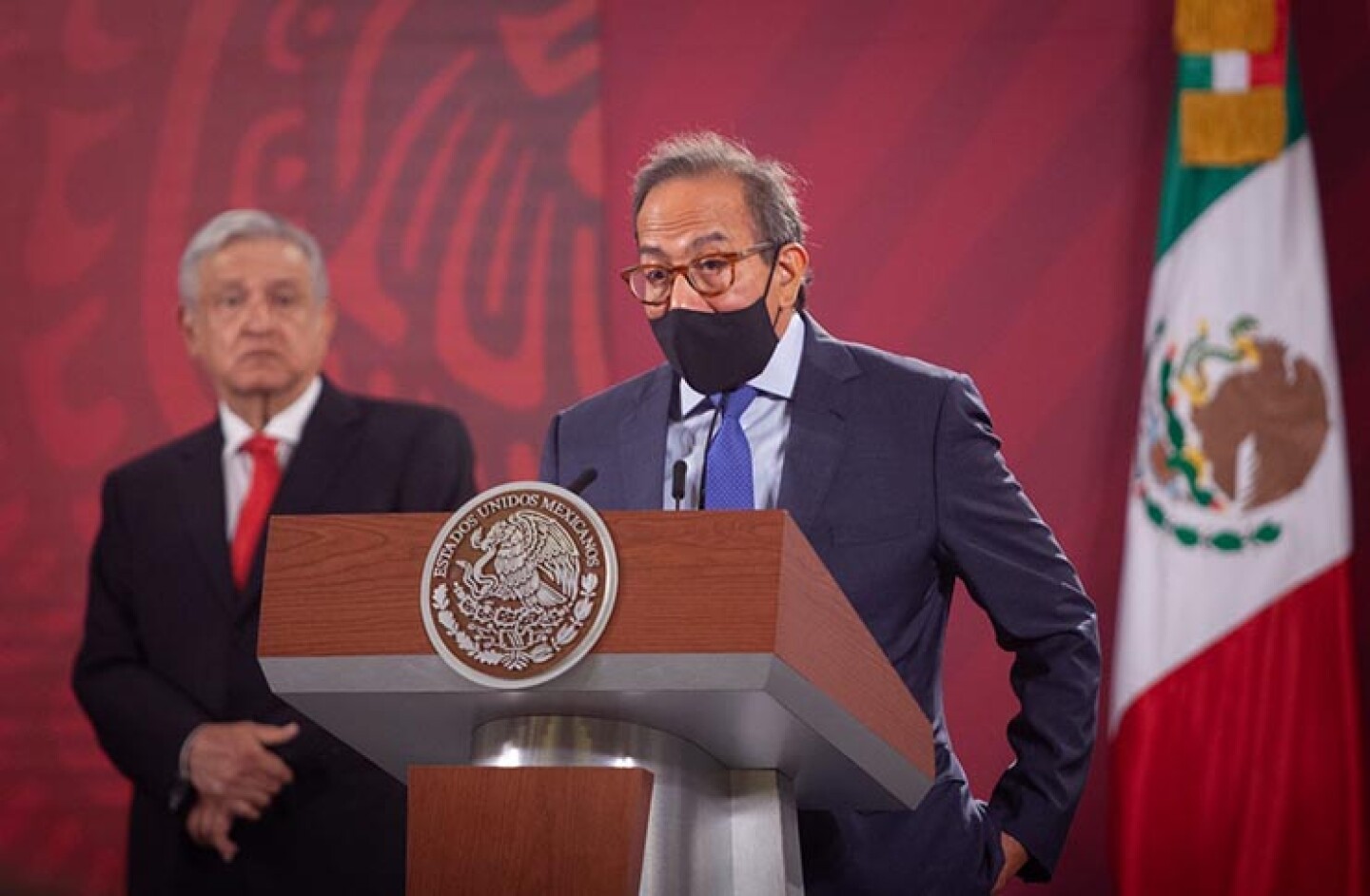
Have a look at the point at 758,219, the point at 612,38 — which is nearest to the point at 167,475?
the point at 612,38

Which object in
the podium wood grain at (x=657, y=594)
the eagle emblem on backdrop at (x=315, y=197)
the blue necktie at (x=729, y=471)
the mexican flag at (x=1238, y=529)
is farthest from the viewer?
the eagle emblem on backdrop at (x=315, y=197)

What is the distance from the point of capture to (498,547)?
1.34 metres

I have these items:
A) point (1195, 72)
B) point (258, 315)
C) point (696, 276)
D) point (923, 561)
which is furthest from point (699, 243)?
point (1195, 72)

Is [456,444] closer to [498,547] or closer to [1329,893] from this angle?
[1329,893]

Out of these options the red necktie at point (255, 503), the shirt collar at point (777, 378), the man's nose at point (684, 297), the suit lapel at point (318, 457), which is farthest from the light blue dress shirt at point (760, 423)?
the red necktie at point (255, 503)

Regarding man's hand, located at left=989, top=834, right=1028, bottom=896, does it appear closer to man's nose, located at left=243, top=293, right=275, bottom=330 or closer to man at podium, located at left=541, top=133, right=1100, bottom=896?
man at podium, located at left=541, top=133, right=1100, bottom=896

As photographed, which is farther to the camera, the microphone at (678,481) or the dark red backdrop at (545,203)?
the dark red backdrop at (545,203)

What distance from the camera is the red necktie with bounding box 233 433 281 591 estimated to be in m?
3.40

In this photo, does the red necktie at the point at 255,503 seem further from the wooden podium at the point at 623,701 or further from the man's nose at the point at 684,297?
the wooden podium at the point at 623,701

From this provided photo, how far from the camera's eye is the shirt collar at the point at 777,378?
7.07 ft

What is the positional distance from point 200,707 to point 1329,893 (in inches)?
88.6

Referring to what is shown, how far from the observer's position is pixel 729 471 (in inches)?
78.2

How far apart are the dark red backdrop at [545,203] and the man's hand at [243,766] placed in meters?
0.39

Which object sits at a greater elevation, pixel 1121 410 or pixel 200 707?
pixel 1121 410
